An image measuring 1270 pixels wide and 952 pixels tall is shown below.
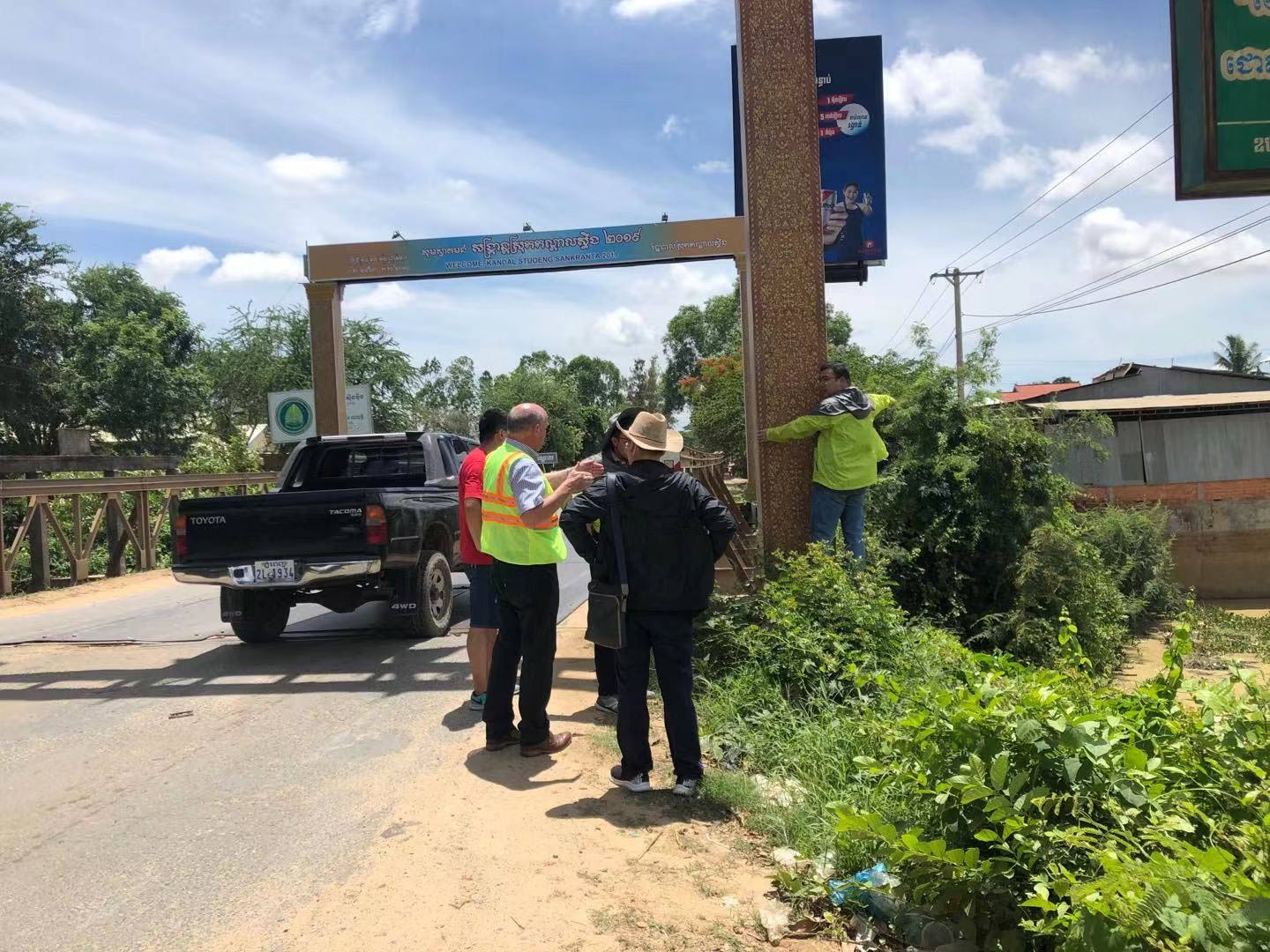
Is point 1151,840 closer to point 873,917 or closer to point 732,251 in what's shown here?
point 873,917

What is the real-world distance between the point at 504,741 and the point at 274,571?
322cm

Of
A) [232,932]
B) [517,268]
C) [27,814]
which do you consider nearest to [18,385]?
[517,268]

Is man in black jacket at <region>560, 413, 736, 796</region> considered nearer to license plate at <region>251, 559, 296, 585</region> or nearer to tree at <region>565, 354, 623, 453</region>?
license plate at <region>251, 559, 296, 585</region>

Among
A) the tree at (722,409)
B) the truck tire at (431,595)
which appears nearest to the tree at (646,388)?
the tree at (722,409)

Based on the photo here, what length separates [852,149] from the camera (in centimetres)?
1659

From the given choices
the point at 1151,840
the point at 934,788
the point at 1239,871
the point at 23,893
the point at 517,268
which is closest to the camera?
the point at 1239,871

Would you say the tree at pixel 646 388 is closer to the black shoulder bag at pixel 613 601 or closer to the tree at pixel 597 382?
the tree at pixel 597 382

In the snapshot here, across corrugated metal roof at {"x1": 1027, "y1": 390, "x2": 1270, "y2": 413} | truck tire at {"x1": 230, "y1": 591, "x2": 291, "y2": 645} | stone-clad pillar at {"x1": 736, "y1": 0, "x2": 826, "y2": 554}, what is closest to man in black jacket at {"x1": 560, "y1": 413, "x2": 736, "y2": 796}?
stone-clad pillar at {"x1": 736, "y1": 0, "x2": 826, "y2": 554}

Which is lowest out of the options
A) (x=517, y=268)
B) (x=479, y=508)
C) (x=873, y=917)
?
(x=873, y=917)

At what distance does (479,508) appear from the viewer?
552cm

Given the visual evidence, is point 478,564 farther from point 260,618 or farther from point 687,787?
point 260,618

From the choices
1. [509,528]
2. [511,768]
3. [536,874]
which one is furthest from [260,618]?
[536,874]

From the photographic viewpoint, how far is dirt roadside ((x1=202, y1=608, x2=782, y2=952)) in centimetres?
318

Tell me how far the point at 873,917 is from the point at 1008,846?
0.79 metres
